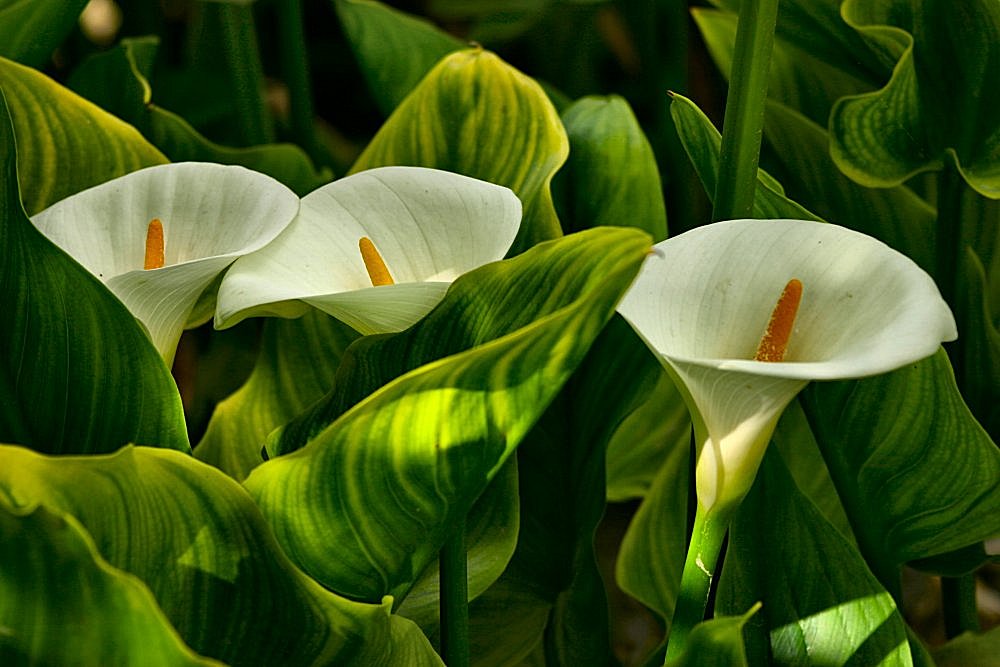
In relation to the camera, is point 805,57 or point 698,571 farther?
point 805,57

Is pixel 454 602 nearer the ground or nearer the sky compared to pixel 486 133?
nearer the ground

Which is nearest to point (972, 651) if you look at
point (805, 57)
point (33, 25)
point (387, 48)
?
point (805, 57)

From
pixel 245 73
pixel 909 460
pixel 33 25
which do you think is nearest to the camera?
pixel 909 460

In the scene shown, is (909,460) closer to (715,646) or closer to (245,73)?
(715,646)

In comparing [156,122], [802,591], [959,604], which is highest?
[156,122]

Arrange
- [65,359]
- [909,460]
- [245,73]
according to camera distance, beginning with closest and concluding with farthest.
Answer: [65,359] → [909,460] → [245,73]

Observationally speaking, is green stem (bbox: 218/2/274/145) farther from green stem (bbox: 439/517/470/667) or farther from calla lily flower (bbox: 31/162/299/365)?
green stem (bbox: 439/517/470/667)

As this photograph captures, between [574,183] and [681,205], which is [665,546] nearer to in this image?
[574,183]
